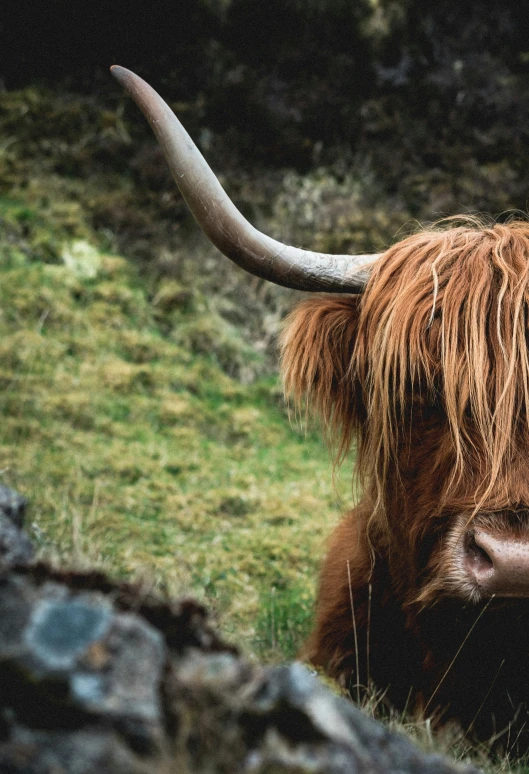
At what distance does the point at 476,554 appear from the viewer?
6.79 feet

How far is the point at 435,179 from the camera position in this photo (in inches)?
320

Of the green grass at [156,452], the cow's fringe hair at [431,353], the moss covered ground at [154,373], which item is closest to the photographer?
the cow's fringe hair at [431,353]

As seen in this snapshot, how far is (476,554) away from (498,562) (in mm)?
140

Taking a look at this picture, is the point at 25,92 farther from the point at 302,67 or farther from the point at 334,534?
the point at 334,534

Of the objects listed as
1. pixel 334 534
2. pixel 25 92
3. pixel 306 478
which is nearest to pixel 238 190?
pixel 25 92

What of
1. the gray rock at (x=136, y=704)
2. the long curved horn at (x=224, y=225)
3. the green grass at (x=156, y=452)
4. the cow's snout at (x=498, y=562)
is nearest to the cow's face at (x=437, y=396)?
the cow's snout at (x=498, y=562)

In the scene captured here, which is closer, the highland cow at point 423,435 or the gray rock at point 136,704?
the gray rock at point 136,704

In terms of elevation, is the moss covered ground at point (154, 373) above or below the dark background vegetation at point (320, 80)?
below

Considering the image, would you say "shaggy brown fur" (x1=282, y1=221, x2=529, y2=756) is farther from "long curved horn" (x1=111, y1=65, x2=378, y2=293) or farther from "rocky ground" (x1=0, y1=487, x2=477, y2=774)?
"rocky ground" (x1=0, y1=487, x2=477, y2=774)

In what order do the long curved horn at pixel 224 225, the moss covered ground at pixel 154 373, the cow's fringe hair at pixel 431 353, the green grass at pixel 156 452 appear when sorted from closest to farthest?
1. the cow's fringe hair at pixel 431 353
2. the long curved horn at pixel 224 225
3. the green grass at pixel 156 452
4. the moss covered ground at pixel 154 373

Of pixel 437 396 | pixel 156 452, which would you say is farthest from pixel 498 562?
pixel 156 452

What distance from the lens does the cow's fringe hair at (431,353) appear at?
229 centimetres

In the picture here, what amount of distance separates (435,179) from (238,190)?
78.9 inches

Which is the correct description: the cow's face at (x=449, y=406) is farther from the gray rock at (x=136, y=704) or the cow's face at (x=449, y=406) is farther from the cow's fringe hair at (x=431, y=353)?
the gray rock at (x=136, y=704)
